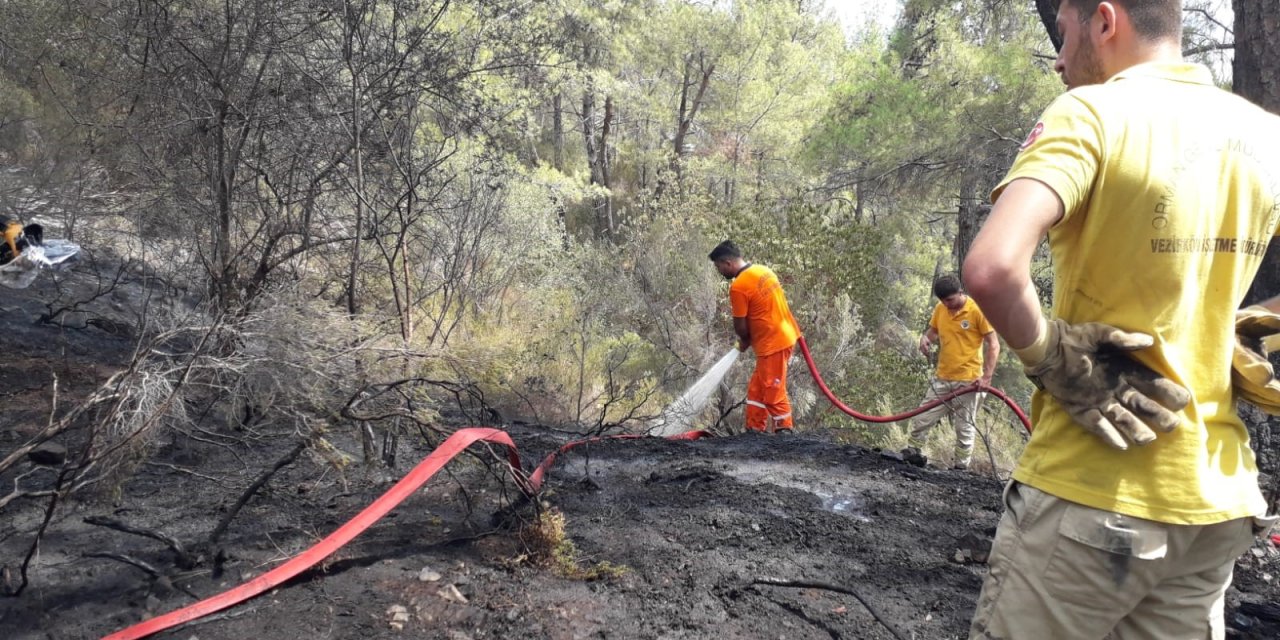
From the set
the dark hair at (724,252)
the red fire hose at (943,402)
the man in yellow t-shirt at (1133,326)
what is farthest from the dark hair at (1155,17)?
the dark hair at (724,252)

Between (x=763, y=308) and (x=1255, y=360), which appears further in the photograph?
(x=763, y=308)

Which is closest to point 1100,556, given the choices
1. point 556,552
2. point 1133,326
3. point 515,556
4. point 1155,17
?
point 1133,326

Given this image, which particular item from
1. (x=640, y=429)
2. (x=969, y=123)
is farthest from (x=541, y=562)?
(x=969, y=123)

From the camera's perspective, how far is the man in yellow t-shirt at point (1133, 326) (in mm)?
1274

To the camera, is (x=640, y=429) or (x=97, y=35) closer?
(x=97, y=35)

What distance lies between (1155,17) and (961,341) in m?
4.85

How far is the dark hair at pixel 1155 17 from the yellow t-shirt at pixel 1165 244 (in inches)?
3.0

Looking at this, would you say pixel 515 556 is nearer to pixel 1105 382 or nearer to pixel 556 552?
pixel 556 552

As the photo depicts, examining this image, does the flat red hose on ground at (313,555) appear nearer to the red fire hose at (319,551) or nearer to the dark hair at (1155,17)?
the red fire hose at (319,551)

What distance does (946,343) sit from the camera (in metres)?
5.99

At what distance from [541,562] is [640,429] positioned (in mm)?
3824

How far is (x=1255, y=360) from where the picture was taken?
1.44 metres

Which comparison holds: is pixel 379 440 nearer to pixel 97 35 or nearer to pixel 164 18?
pixel 164 18

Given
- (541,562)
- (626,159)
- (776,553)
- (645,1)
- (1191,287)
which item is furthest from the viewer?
(626,159)
